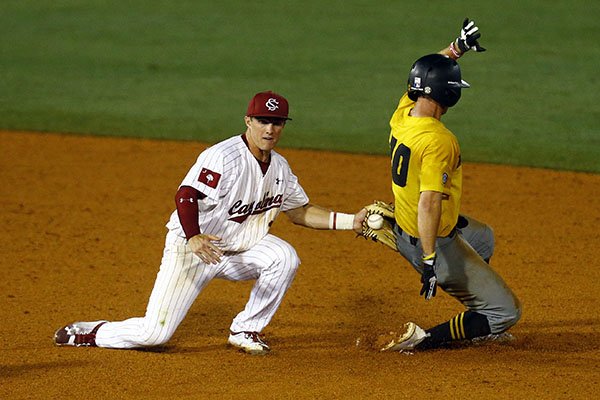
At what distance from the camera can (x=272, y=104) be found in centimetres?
604

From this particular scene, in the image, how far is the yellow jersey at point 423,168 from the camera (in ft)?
18.8

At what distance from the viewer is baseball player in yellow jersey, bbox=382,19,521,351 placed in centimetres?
575

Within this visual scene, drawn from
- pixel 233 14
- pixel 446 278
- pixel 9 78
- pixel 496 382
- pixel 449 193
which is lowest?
pixel 496 382

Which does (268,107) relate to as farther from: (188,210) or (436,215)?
(436,215)

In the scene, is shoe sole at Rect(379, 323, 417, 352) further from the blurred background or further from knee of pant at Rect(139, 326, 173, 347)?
the blurred background

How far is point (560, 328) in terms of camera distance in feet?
22.4

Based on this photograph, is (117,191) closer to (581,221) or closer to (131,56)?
(581,221)

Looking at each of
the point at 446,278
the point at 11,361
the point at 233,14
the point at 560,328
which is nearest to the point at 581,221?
the point at 560,328

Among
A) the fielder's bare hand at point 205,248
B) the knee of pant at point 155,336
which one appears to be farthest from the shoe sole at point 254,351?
the fielder's bare hand at point 205,248

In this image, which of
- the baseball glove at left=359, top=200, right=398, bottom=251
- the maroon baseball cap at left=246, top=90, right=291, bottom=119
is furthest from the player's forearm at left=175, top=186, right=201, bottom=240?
the baseball glove at left=359, top=200, right=398, bottom=251

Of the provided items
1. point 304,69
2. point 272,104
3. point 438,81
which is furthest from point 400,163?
point 304,69

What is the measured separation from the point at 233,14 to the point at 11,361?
12010 mm

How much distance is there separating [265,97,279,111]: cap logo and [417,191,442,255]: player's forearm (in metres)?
1.01

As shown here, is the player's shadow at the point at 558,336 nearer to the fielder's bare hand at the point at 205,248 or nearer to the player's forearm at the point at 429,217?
the player's forearm at the point at 429,217
